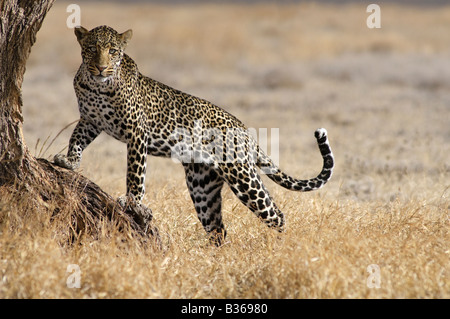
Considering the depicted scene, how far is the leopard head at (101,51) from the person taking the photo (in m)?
5.38

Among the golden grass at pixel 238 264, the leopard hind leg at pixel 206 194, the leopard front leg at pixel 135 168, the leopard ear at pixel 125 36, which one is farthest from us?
the leopard hind leg at pixel 206 194

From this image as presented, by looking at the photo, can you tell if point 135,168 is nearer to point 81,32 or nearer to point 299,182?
point 81,32

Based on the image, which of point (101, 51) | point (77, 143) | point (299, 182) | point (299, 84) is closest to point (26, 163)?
point (77, 143)

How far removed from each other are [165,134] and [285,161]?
4.16 meters

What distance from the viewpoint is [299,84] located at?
54.1 feet

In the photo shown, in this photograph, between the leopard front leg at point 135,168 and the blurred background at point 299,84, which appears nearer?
the leopard front leg at point 135,168

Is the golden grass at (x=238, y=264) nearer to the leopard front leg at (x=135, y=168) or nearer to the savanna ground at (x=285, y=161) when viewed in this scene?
the savanna ground at (x=285, y=161)

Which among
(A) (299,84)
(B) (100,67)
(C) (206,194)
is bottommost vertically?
(C) (206,194)

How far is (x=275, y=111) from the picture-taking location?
46.2 ft

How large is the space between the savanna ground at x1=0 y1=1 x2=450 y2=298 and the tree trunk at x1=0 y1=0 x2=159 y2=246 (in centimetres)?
17

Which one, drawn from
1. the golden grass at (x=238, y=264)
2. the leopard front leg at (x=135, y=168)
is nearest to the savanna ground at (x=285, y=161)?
the golden grass at (x=238, y=264)
